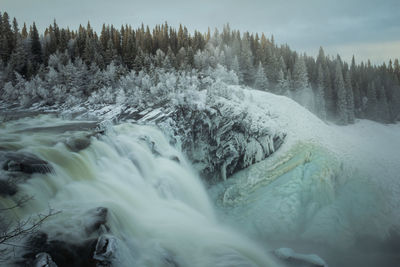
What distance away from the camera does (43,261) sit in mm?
5582

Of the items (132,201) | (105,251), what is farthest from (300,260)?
(105,251)

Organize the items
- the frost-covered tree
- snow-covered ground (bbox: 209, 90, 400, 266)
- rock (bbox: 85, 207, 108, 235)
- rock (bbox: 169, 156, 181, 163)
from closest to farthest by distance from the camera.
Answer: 1. rock (bbox: 85, 207, 108, 235)
2. snow-covered ground (bbox: 209, 90, 400, 266)
3. rock (bbox: 169, 156, 181, 163)
4. the frost-covered tree

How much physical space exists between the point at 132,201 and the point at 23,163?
4.08m

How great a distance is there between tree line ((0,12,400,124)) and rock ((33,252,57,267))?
3153cm

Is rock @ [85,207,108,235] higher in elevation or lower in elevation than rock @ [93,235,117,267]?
higher

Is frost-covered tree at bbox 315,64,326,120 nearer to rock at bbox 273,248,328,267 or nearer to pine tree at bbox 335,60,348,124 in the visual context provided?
pine tree at bbox 335,60,348,124

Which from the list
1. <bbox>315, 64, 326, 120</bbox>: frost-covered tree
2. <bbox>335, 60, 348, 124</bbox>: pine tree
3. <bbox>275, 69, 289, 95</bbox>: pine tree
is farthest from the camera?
<bbox>335, 60, 348, 124</bbox>: pine tree

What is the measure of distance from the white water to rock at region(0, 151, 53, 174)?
303 millimetres

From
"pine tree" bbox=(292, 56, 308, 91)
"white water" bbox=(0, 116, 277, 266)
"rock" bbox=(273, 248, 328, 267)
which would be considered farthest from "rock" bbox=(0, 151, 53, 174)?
"pine tree" bbox=(292, 56, 308, 91)

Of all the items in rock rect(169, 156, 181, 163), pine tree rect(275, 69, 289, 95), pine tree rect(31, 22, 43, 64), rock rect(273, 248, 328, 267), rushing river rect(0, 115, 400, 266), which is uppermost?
pine tree rect(31, 22, 43, 64)

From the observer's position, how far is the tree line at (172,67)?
135 feet

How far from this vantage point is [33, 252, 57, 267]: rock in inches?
218

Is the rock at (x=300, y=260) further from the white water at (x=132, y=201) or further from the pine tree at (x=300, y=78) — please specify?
the pine tree at (x=300, y=78)

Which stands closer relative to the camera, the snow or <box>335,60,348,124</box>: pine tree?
the snow
